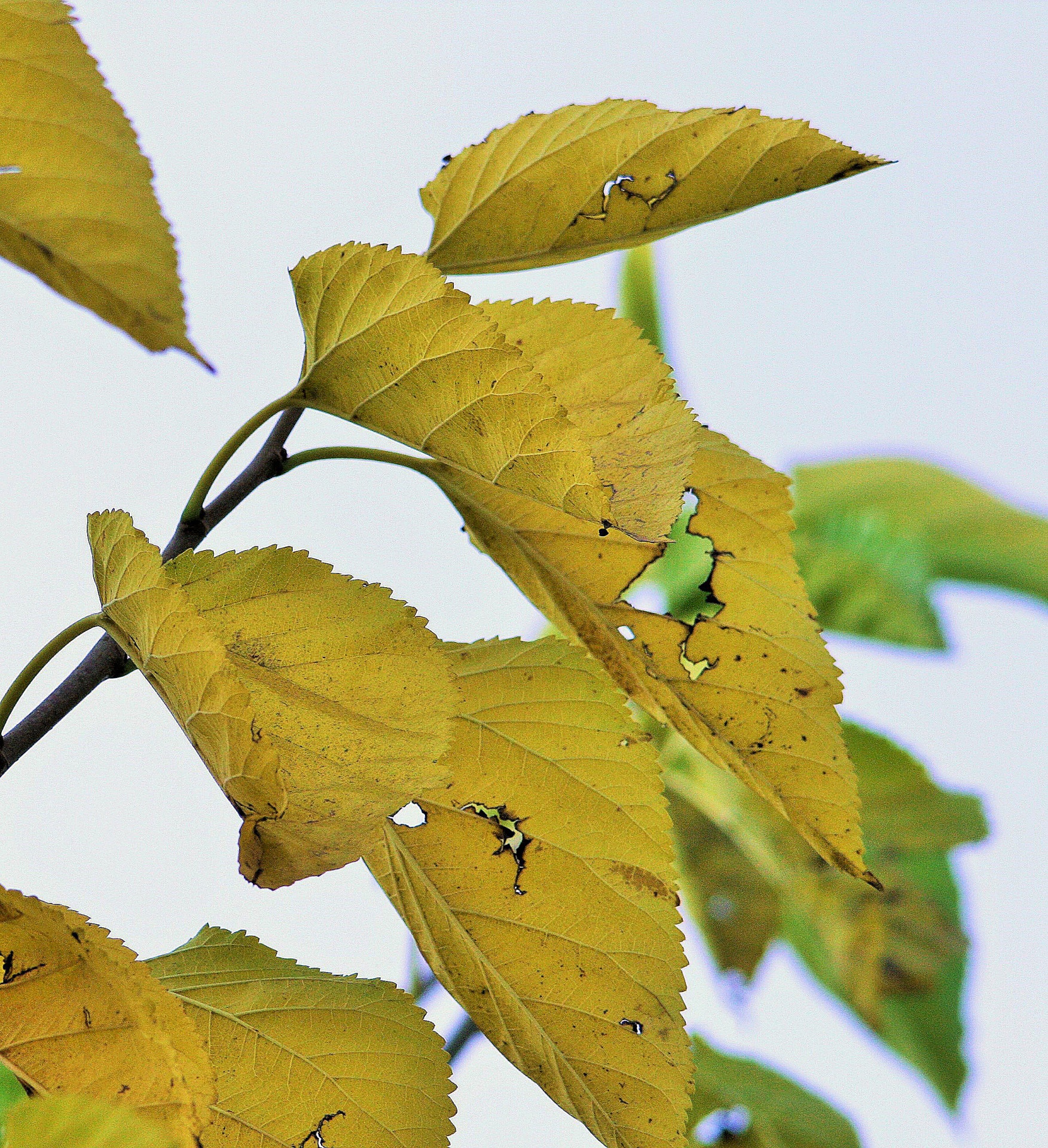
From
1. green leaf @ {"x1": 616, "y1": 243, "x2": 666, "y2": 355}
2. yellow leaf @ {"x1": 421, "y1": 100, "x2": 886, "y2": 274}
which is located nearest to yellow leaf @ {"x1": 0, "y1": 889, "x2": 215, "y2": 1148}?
yellow leaf @ {"x1": 421, "y1": 100, "x2": 886, "y2": 274}

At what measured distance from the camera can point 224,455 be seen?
559mm

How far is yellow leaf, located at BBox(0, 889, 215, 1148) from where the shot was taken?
15.4 inches

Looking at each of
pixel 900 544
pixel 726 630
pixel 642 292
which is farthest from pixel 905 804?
pixel 726 630

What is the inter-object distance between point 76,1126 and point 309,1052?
23 cm

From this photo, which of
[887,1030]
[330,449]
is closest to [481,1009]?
[330,449]

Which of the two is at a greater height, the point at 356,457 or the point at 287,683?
the point at 356,457

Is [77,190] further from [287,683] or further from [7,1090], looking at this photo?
[7,1090]

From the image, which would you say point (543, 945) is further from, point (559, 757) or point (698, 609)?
point (698, 609)

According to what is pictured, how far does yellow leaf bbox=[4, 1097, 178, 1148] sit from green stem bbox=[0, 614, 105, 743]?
8.9 inches

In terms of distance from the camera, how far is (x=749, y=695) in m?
0.57

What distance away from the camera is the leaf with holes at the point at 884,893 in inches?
57.3

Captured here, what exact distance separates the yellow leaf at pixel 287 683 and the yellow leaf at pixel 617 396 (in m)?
0.10

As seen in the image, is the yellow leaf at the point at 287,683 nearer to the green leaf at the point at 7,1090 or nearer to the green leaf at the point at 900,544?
the green leaf at the point at 7,1090

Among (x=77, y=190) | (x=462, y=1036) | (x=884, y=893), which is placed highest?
(x=884, y=893)
